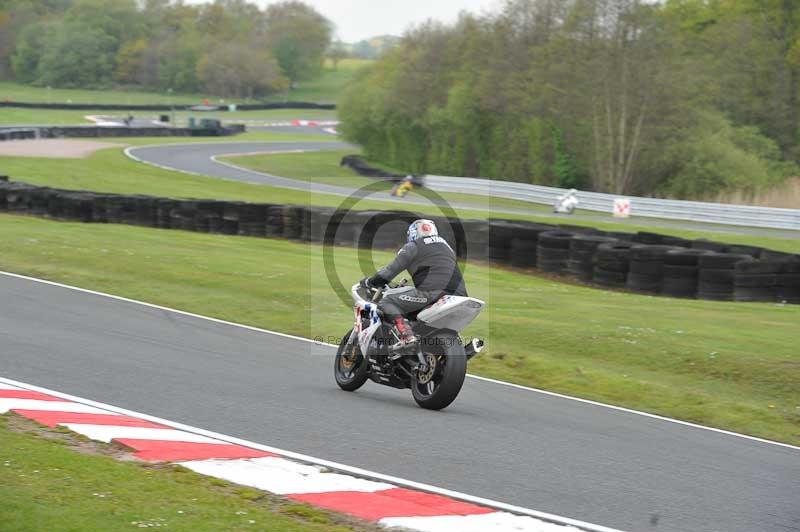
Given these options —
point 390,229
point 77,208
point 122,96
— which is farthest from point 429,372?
point 122,96

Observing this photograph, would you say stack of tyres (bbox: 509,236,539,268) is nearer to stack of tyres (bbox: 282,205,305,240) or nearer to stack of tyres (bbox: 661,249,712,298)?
stack of tyres (bbox: 661,249,712,298)

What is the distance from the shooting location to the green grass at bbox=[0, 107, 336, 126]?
82.2m

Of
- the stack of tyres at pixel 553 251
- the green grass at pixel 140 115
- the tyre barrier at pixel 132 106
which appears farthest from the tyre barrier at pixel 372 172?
the tyre barrier at pixel 132 106

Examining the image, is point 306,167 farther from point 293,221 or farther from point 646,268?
point 646,268

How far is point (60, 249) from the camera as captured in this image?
1877cm

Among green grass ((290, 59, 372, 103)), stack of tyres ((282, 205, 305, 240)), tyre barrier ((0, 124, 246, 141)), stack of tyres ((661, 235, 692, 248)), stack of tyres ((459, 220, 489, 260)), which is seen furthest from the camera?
green grass ((290, 59, 372, 103))

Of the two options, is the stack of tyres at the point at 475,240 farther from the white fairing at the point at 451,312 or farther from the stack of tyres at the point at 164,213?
the white fairing at the point at 451,312

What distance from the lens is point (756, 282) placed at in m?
17.1

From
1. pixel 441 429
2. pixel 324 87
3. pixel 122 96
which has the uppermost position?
pixel 324 87

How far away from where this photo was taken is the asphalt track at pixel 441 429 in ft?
22.2

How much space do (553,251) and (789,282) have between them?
4.43 m

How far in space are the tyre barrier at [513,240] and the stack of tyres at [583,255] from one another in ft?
0.06

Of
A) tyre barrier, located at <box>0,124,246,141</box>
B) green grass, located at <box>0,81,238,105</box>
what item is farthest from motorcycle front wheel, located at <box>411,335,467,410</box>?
green grass, located at <box>0,81,238,105</box>

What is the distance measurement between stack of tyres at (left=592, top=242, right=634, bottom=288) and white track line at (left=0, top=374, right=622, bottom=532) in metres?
11.6
